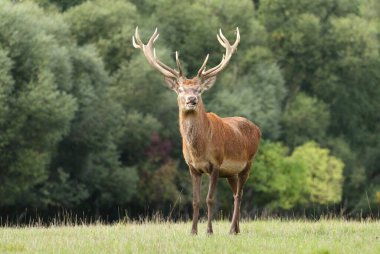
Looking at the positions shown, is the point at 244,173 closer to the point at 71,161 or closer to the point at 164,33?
the point at 71,161

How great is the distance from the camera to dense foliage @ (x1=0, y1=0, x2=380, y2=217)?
43.9 metres

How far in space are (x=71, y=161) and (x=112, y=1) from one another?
12448 millimetres

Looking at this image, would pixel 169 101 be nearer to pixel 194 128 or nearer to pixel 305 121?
pixel 305 121

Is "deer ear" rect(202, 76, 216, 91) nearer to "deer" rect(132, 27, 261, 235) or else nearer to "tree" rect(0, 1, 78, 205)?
"deer" rect(132, 27, 261, 235)

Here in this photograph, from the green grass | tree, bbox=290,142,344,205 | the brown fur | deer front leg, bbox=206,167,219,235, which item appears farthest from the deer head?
tree, bbox=290,142,344,205

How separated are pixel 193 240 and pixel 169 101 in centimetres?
4167

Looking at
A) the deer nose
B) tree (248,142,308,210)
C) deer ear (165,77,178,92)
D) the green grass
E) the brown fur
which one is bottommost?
tree (248,142,308,210)

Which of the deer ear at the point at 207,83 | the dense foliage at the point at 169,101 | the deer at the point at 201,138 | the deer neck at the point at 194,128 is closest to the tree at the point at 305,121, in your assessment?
the dense foliage at the point at 169,101

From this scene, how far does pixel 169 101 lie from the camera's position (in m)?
55.2

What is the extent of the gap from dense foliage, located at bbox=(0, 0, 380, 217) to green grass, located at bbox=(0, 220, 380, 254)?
81.9 feet

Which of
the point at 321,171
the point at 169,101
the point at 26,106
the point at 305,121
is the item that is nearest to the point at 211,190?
the point at 26,106

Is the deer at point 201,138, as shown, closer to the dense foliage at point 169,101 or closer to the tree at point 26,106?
the dense foliage at point 169,101

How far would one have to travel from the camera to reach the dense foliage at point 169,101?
43.9 metres

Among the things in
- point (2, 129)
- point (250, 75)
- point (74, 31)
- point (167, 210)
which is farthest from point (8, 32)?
point (250, 75)
